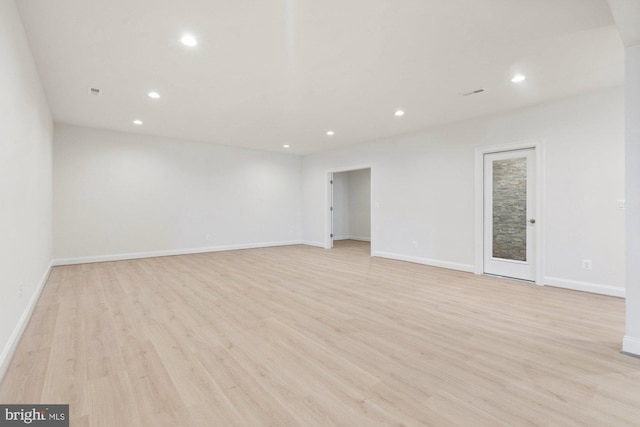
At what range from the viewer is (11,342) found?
2.21 meters

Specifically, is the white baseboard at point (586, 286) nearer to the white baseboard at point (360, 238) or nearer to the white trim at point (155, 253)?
the white baseboard at point (360, 238)

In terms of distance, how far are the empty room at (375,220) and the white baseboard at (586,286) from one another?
23 mm

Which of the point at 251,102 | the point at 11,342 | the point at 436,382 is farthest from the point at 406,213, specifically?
the point at 11,342

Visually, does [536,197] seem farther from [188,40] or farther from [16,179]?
[16,179]

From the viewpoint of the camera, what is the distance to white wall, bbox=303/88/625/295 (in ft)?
12.2

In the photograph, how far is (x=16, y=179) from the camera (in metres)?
2.46

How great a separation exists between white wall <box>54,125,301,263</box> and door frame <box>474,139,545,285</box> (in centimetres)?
504

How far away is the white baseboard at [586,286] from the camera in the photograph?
365 cm

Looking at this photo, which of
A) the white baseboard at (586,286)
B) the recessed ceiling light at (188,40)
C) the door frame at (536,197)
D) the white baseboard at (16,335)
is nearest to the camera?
the white baseboard at (16,335)

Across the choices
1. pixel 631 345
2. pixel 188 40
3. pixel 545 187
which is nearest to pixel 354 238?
pixel 545 187

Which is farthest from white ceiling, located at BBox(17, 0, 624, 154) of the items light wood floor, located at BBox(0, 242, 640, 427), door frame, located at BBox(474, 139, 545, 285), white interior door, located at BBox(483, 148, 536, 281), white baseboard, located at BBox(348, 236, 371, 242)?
white baseboard, located at BBox(348, 236, 371, 242)

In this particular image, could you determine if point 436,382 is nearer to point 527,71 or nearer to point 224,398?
point 224,398

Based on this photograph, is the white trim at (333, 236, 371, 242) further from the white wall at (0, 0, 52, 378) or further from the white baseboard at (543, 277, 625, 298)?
the white wall at (0, 0, 52, 378)

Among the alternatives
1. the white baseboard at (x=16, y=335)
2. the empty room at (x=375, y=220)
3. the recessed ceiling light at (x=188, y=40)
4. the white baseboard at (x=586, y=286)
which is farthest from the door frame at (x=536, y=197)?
the white baseboard at (x=16, y=335)
